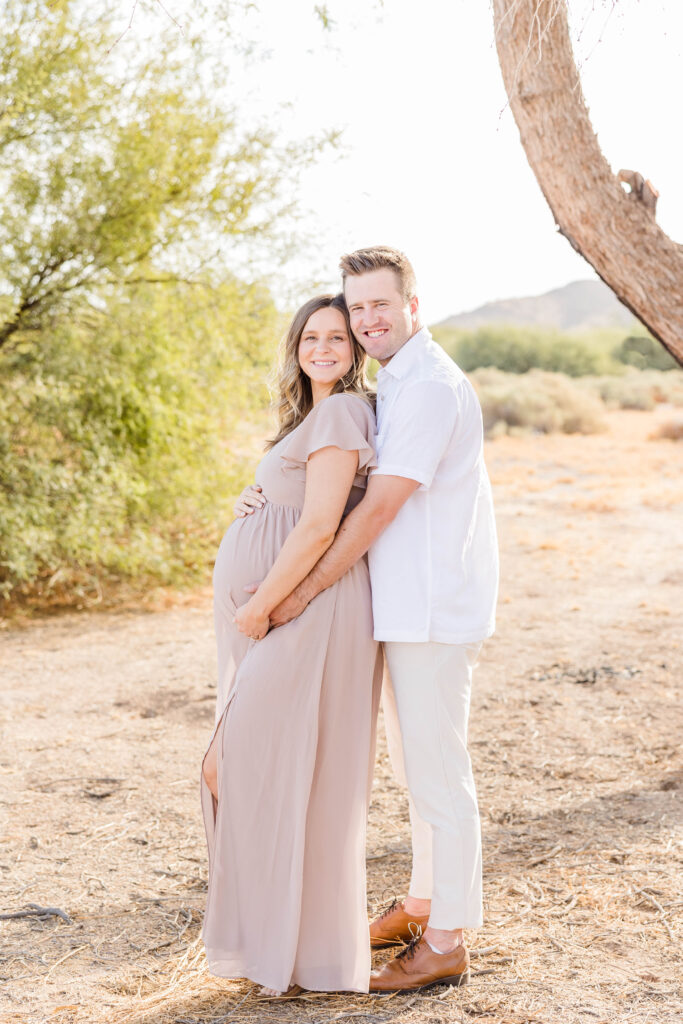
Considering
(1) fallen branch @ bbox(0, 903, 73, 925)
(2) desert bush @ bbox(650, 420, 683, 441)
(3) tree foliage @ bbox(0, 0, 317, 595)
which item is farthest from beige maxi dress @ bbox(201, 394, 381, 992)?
(2) desert bush @ bbox(650, 420, 683, 441)

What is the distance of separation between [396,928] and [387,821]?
127cm

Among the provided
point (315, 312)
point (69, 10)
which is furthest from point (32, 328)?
point (315, 312)

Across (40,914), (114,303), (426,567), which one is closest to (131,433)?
(114,303)

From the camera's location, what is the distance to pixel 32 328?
7.79m

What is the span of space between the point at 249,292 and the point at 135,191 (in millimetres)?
1266

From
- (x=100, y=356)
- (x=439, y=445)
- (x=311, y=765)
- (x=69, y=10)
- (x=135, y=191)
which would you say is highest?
(x=69, y=10)

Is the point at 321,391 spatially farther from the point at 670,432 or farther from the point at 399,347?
the point at 670,432

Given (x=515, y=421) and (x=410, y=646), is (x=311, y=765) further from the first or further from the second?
(x=515, y=421)

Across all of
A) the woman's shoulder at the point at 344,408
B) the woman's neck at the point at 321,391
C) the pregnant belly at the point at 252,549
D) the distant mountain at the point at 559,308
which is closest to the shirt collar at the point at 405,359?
the woman's shoulder at the point at 344,408

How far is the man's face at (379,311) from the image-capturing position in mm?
2762

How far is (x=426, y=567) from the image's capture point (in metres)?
2.68

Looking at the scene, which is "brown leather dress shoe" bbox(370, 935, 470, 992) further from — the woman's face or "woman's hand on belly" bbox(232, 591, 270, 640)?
the woman's face

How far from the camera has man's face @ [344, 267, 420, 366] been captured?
276 cm

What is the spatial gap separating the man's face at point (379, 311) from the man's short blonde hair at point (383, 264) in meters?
0.01
